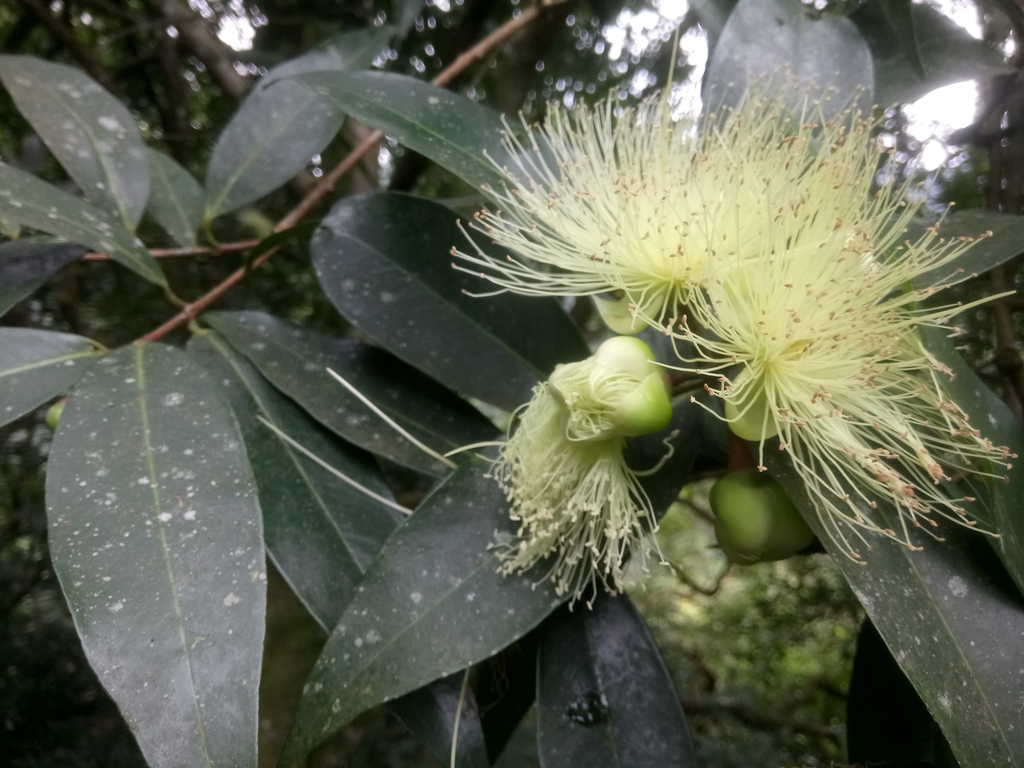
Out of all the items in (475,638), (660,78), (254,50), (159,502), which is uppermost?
(254,50)

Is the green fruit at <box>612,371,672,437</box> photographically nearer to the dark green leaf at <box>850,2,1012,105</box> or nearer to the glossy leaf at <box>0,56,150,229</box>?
the dark green leaf at <box>850,2,1012,105</box>

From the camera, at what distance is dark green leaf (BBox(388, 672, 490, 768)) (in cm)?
49

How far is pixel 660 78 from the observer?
1.16 m

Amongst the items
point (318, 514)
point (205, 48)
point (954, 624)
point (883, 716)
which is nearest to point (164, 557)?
point (318, 514)

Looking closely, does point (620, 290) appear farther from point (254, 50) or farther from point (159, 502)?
point (254, 50)

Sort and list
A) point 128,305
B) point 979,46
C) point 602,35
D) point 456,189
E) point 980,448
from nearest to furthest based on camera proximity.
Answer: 1. point 980,448
2. point 979,46
3. point 128,305
4. point 602,35
5. point 456,189

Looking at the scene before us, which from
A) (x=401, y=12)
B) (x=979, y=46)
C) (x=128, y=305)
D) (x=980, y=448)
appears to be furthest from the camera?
(x=128, y=305)

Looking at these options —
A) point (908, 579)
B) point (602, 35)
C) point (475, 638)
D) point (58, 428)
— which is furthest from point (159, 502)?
point (602, 35)

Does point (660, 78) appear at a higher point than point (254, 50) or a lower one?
lower

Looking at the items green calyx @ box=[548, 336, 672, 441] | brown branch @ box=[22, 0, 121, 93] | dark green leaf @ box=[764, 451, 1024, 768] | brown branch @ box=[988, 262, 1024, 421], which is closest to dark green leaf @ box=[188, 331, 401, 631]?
green calyx @ box=[548, 336, 672, 441]

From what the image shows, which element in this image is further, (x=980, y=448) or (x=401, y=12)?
(x=401, y=12)

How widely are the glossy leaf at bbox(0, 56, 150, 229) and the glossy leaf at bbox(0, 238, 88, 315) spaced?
0.07 m

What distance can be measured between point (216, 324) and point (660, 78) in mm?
930

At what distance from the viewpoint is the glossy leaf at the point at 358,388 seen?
1.89 feet
